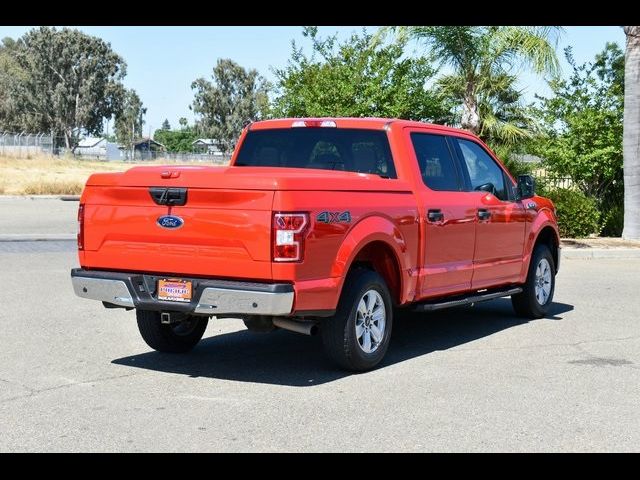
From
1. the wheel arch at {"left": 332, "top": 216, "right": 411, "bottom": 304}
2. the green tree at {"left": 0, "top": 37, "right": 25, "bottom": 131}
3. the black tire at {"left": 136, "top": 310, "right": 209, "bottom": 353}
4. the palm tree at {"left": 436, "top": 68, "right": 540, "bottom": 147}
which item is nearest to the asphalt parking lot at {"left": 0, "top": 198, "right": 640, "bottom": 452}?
the black tire at {"left": 136, "top": 310, "right": 209, "bottom": 353}

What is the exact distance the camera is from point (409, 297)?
8.16 m

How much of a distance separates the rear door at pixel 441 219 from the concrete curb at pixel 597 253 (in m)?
9.70

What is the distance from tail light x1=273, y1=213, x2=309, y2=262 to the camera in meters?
6.73

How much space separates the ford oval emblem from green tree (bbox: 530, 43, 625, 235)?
16.4 meters

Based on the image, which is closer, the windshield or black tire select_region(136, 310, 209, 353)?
black tire select_region(136, 310, 209, 353)

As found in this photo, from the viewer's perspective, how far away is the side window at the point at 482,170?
30.8 ft

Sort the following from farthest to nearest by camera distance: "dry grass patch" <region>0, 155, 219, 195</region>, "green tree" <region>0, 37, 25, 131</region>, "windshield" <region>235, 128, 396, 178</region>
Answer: "green tree" <region>0, 37, 25, 131</region>
"dry grass patch" <region>0, 155, 219, 195</region>
"windshield" <region>235, 128, 396, 178</region>

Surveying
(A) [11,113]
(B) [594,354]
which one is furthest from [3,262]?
(A) [11,113]

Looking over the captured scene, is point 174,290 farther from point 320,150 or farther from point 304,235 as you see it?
point 320,150

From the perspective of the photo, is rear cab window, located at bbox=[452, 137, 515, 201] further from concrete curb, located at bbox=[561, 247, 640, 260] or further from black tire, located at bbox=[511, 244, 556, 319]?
concrete curb, located at bbox=[561, 247, 640, 260]

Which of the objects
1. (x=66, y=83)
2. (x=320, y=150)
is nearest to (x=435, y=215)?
(x=320, y=150)

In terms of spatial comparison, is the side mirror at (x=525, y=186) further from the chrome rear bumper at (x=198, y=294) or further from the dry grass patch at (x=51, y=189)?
the dry grass patch at (x=51, y=189)
